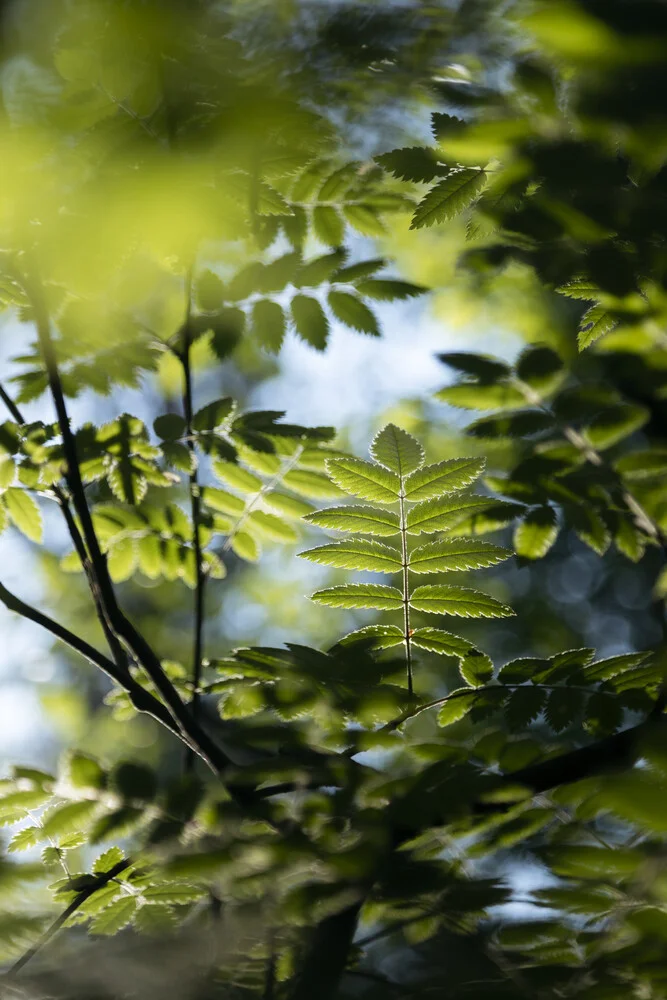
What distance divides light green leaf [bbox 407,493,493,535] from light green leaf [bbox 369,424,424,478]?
96 mm

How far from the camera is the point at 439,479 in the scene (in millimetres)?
1779

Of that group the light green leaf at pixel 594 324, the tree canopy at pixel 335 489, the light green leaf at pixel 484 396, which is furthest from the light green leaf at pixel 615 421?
the light green leaf at pixel 594 324

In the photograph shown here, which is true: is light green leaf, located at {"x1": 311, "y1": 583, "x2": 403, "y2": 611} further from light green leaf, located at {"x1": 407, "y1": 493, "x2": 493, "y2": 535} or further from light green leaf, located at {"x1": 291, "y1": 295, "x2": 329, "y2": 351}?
light green leaf, located at {"x1": 291, "y1": 295, "x2": 329, "y2": 351}

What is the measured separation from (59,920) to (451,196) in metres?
1.55

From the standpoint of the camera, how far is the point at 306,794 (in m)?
1.32

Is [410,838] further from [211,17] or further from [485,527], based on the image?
[211,17]

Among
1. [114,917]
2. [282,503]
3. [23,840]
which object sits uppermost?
[282,503]

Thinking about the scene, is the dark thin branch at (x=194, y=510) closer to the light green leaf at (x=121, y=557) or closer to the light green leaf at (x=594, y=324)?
the light green leaf at (x=121, y=557)

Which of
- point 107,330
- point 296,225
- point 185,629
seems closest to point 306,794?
point 107,330

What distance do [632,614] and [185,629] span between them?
245 inches

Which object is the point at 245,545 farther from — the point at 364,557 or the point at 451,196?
the point at 451,196

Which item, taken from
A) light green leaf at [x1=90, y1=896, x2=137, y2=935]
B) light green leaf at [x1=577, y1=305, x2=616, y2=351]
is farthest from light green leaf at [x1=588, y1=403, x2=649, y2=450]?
light green leaf at [x1=90, y1=896, x2=137, y2=935]

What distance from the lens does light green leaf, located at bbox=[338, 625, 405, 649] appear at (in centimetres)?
167

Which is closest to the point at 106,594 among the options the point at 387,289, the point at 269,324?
the point at 269,324
